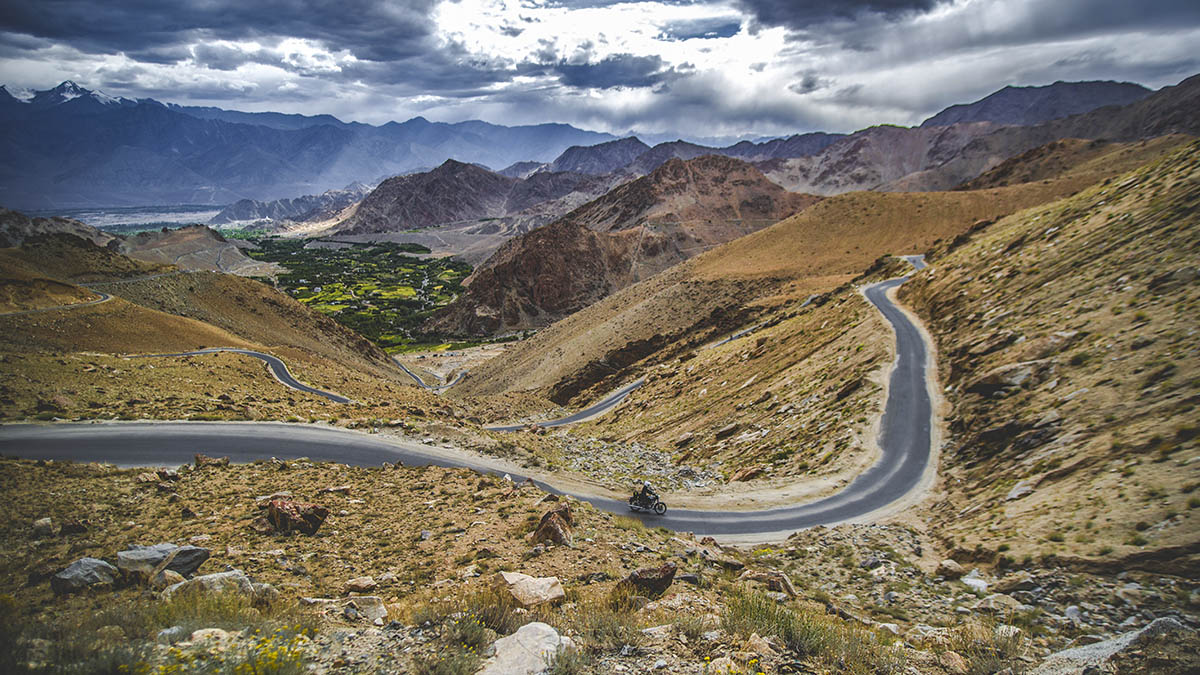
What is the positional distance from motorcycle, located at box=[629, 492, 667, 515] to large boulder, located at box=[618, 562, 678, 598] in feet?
30.4

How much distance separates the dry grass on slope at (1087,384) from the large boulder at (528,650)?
40.1 ft

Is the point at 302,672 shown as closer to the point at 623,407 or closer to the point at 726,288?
the point at 623,407

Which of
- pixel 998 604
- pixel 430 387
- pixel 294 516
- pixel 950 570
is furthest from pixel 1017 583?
pixel 430 387

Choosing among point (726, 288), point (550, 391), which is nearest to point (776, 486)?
point (550, 391)

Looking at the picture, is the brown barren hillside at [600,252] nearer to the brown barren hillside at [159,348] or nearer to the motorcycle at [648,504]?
the brown barren hillside at [159,348]

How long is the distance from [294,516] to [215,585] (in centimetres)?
435

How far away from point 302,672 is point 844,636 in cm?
833

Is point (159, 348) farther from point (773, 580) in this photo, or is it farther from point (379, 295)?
point (379, 295)

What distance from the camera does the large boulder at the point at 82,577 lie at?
8.75 meters

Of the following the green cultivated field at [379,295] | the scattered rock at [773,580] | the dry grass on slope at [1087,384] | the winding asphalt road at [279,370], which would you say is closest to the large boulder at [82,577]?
the scattered rock at [773,580]

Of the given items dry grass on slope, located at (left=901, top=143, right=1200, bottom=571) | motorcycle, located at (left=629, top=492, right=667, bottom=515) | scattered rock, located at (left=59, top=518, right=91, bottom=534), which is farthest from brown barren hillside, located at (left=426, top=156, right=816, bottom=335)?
scattered rock, located at (left=59, top=518, right=91, bottom=534)

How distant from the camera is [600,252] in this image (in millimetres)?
132500

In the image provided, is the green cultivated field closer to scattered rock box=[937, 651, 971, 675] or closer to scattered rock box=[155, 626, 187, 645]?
scattered rock box=[155, 626, 187, 645]

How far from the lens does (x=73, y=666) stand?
5.27 metres
